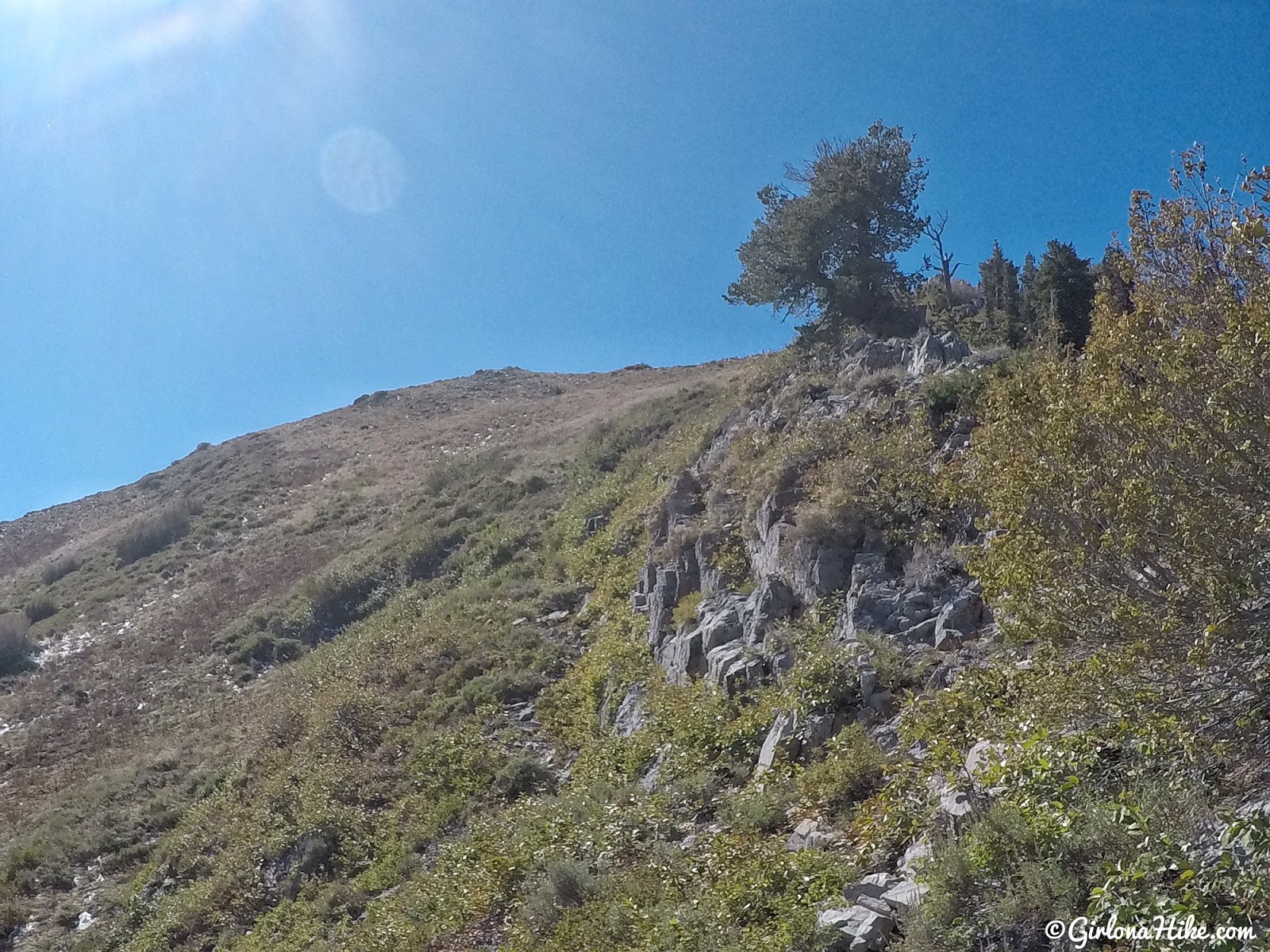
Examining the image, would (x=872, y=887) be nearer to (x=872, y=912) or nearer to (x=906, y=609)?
(x=872, y=912)

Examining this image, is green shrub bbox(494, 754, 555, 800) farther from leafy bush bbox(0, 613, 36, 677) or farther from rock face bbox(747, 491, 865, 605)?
leafy bush bbox(0, 613, 36, 677)

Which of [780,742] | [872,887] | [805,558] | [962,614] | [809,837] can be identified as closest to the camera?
→ [872,887]

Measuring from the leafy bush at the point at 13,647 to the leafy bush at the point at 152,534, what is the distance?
6.45m

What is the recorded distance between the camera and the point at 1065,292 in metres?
16.4

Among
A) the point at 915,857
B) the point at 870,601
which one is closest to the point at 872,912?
the point at 915,857

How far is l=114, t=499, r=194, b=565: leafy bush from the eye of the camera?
34125 millimetres

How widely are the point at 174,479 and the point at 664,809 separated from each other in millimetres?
47003

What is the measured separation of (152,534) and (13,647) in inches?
413

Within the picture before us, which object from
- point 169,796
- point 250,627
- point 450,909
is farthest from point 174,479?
point 450,909

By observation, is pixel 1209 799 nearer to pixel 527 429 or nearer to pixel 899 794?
pixel 899 794

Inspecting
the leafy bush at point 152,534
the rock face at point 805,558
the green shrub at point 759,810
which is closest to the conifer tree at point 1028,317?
the rock face at point 805,558

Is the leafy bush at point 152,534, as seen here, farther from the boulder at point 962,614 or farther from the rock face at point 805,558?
the boulder at point 962,614

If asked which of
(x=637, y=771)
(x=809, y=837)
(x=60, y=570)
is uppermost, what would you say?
(x=60, y=570)

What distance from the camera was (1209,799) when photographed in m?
5.01
